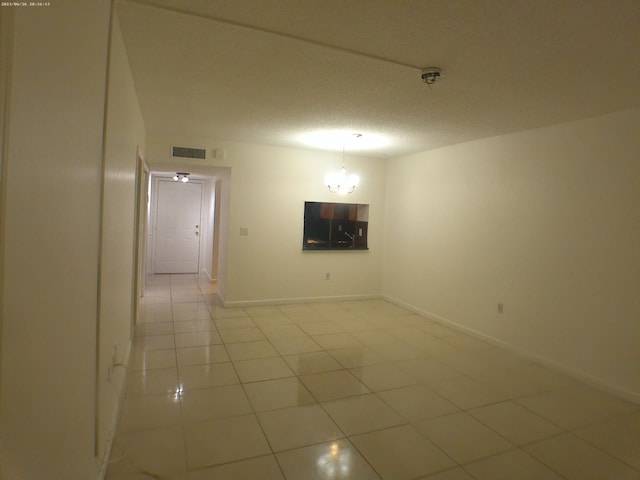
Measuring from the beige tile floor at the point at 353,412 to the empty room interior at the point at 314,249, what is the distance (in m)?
0.02

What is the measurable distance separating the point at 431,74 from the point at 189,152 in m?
3.75

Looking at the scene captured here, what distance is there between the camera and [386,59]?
252 cm

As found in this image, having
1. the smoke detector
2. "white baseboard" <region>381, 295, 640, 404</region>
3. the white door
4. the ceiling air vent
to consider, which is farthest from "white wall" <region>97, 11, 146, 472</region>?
the white door

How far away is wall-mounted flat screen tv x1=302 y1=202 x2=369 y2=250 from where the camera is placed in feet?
22.1

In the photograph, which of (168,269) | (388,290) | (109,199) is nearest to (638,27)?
(109,199)

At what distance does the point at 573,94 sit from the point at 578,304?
6.44 ft

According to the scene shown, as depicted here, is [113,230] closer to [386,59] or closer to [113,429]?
[113,429]

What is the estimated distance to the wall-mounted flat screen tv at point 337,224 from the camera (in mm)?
6727

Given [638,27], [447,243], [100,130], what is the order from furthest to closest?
[447,243]
[638,27]
[100,130]

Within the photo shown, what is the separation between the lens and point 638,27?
1966 mm

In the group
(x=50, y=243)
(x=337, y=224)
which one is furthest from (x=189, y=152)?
(x=50, y=243)

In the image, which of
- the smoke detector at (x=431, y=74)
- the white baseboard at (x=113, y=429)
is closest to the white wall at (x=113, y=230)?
the white baseboard at (x=113, y=429)

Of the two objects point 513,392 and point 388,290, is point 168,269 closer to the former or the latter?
point 388,290

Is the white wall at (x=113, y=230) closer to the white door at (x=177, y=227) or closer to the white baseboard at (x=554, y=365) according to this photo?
the white baseboard at (x=554, y=365)
